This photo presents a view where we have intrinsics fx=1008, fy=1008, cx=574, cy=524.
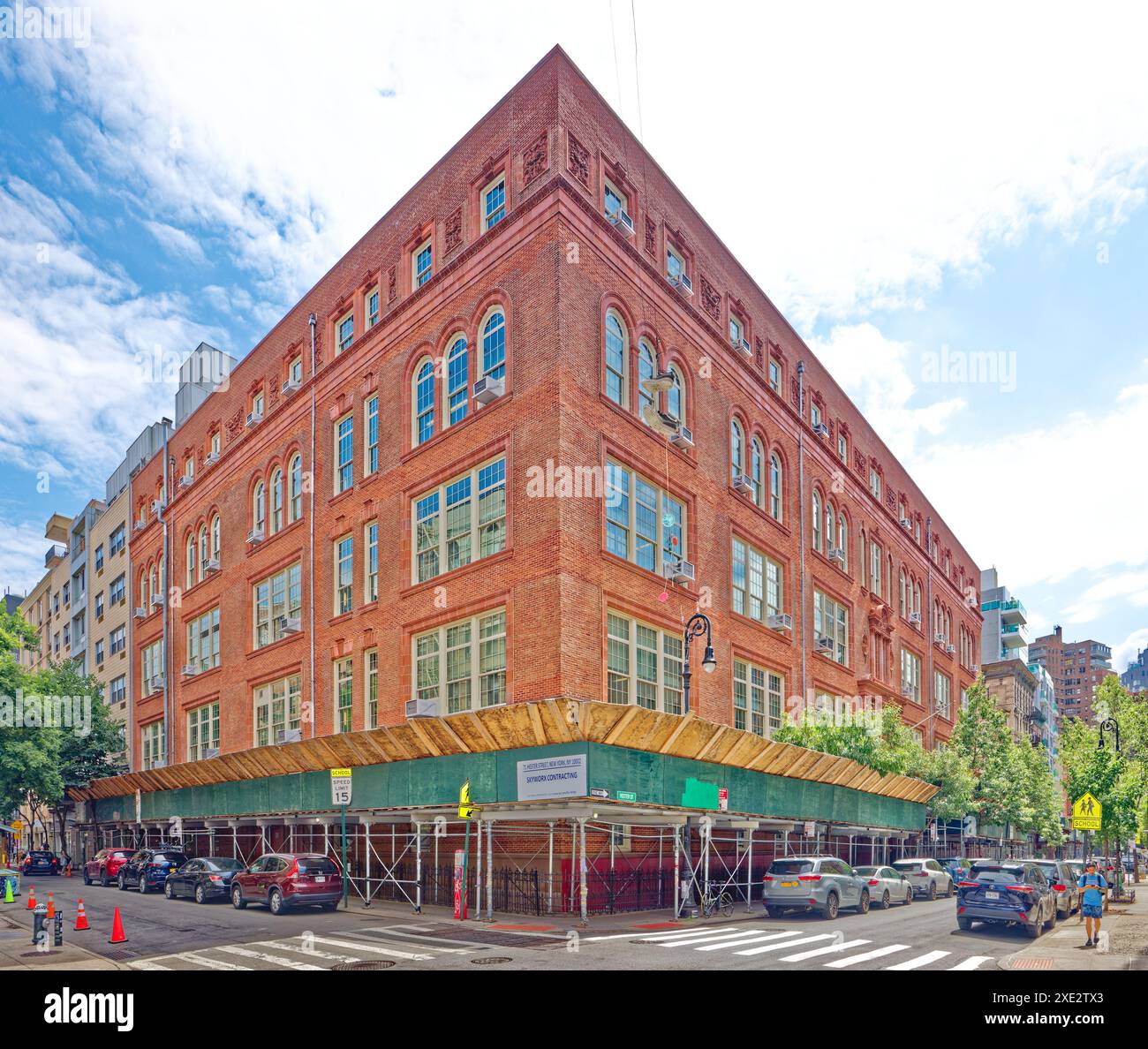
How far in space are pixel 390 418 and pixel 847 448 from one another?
25229 mm

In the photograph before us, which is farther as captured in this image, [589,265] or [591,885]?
[589,265]

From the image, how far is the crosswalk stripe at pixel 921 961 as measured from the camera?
16.0 meters

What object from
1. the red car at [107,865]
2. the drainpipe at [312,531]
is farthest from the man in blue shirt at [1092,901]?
the red car at [107,865]

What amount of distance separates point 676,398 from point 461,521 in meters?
8.05

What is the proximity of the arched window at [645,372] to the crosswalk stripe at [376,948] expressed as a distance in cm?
1620

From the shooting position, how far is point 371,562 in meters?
32.8

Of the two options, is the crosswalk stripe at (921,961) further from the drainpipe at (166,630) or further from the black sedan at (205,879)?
the drainpipe at (166,630)

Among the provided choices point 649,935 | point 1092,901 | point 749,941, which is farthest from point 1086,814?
point 649,935

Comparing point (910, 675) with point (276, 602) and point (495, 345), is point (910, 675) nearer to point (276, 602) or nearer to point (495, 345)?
point (276, 602)

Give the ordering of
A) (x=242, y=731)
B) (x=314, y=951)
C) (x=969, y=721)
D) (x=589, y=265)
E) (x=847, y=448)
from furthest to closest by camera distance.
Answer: (x=969, y=721) → (x=847, y=448) → (x=242, y=731) → (x=589, y=265) → (x=314, y=951)

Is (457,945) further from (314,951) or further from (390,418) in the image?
(390,418)

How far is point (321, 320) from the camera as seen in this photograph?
37750 millimetres

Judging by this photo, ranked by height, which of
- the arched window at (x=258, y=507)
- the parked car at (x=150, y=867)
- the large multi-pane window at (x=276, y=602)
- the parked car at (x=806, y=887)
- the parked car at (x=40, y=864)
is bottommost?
the parked car at (x=40, y=864)

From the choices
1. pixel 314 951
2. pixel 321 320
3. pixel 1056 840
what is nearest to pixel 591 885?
pixel 314 951
